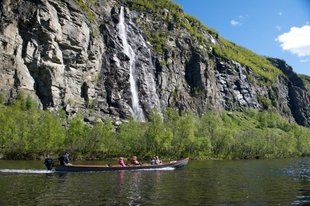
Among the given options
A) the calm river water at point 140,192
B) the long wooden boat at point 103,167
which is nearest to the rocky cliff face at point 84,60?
the long wooden boat at point 103,167

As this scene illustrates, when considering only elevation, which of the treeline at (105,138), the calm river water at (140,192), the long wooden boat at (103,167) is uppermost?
the treeline at (105,138)

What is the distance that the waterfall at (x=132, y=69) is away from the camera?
6166 inches

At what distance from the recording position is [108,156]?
4198 inches

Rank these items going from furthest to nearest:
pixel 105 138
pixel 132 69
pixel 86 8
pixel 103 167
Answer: pixel 86 8, pixel 132 69, pixel 105 138, pixel 103 167

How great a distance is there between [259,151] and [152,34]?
276ft

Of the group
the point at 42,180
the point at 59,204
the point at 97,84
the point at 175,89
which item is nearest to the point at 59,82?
the point at 97,84

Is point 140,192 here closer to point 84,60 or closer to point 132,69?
point 84,60

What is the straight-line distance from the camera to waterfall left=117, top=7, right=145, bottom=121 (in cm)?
15662

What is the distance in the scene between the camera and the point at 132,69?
6521 inches

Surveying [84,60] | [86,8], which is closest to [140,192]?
[84,60]

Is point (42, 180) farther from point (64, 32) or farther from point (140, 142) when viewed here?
point (64, 32)

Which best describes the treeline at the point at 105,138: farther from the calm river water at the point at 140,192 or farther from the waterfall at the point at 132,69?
the calm river water at the point at 140,192

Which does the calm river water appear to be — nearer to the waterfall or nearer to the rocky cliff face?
the rocky cliff face

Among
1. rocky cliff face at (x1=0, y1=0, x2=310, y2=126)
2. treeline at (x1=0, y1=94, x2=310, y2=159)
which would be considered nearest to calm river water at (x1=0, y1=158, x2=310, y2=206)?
treeline at (x1=0, y1=94, x2=310, y2=159)
